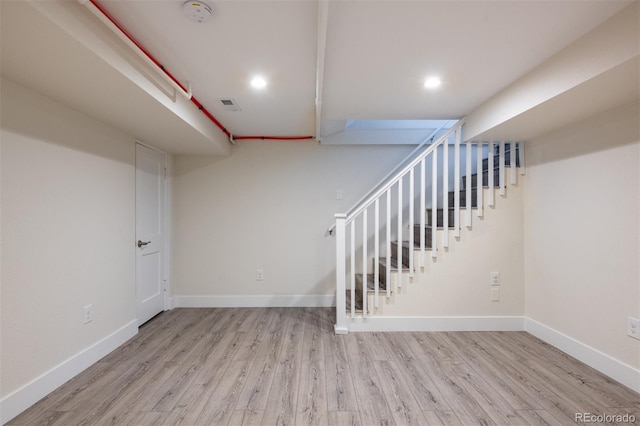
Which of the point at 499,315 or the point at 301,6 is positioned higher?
the point at 301,6

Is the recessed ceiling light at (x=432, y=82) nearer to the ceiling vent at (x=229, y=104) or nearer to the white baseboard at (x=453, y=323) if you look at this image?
the ceiling vent at (x=229, y=104)

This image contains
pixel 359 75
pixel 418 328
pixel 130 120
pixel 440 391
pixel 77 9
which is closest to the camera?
pixel 77 9

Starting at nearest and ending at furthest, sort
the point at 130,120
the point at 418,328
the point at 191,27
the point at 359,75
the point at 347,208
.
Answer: the point at 191,27, the point at 359,75, the point at 130,120, the point at 418,328, the point at 347,208

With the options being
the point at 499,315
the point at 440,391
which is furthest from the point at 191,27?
the point at 499,315

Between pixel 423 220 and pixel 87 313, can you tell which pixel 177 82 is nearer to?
pixel 87 313

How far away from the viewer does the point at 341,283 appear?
250cm

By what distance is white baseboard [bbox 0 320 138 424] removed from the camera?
4.72 feet

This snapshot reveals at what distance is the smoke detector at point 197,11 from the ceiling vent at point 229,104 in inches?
36.3

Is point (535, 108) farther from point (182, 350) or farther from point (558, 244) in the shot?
point (182, 350)

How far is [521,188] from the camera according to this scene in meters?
2.55

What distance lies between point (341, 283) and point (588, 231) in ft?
6.43

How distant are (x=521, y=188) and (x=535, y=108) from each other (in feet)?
3.47

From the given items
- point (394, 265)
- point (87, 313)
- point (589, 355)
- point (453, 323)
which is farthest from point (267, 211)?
point (589, 355)

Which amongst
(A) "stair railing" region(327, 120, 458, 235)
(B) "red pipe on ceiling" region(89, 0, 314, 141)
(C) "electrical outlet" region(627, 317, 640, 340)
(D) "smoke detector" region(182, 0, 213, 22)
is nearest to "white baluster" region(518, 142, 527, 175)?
(A) "stair railing" region(327, 120, 458, 235)
